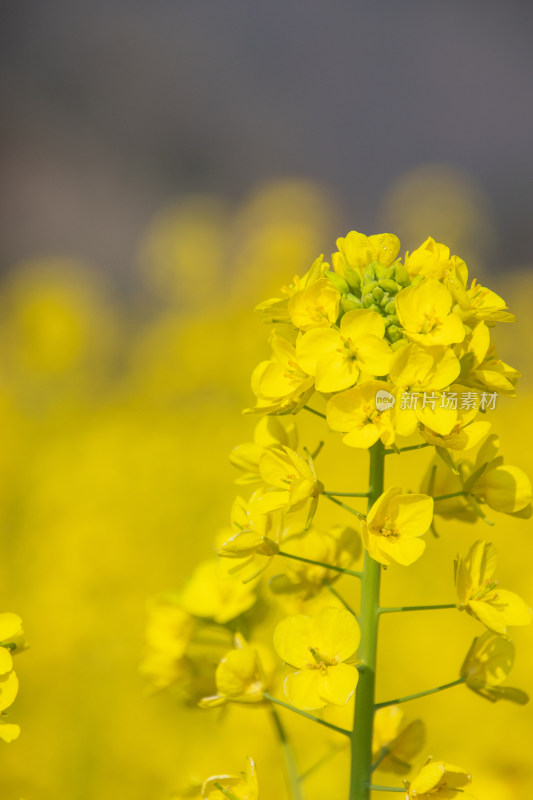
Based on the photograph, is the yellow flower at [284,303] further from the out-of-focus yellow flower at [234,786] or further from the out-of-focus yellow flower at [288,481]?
the out-of-focus yellow flower at [234,786]

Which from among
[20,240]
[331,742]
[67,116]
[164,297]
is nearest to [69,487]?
[331,742]

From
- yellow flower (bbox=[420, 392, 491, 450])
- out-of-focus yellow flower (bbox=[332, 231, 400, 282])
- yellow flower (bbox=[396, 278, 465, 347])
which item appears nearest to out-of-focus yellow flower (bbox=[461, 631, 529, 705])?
yellow flower (bbox=[420, 392, 491, 450])

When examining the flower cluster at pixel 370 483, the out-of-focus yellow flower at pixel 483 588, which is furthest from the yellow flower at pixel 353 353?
the out-of-focus yellow flower at pixel 483 588

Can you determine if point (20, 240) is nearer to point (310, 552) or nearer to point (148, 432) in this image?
point (148, 432)

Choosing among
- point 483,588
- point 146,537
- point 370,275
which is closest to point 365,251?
point 370,275

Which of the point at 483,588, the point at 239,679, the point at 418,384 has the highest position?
the point at 418,384

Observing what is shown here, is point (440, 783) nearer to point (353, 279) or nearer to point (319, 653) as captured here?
point (319, 653)
